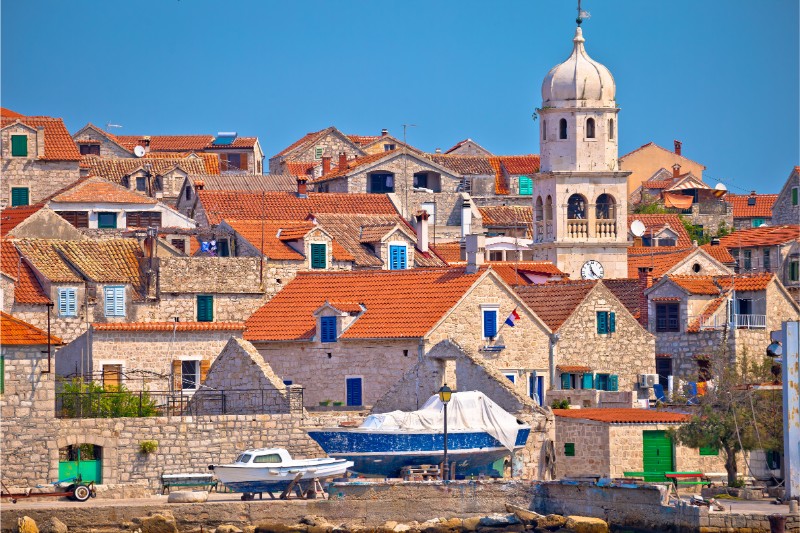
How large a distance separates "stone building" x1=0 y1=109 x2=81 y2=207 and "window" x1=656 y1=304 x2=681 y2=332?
28822 millimetres

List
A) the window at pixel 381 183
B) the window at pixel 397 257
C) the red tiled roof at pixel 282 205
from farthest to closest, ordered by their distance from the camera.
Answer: the window at pixel 381 183 < the red tiled roof at pixel 282 205 < the window at pixel 397 257

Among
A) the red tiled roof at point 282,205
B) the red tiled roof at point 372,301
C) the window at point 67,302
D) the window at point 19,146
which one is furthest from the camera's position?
the window at point 19,146

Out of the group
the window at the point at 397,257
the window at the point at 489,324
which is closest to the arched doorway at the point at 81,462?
the window at the point at 489,324

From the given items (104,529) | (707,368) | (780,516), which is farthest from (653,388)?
(104,529)

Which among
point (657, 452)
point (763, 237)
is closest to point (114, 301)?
point (657, 452)

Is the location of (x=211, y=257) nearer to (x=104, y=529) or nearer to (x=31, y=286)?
(x=31, y=286)

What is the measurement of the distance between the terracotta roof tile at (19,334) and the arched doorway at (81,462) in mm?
3050

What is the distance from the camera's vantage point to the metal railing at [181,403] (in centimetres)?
5556

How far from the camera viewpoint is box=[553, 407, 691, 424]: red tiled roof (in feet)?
187

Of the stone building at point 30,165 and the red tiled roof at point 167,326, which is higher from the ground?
the stone building at point 30,165

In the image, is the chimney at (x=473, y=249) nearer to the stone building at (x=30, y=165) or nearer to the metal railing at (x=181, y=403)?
the metal railing at (x=181, y=403)

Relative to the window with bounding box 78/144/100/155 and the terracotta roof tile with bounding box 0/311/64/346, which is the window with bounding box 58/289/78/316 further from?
the window with bounding box 78/144/100/155

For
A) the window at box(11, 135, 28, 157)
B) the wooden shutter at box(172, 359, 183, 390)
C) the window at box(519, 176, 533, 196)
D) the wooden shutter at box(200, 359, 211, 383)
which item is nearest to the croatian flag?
the wooden shutter at box(200, 359, 211, 383)

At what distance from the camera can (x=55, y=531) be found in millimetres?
47594
